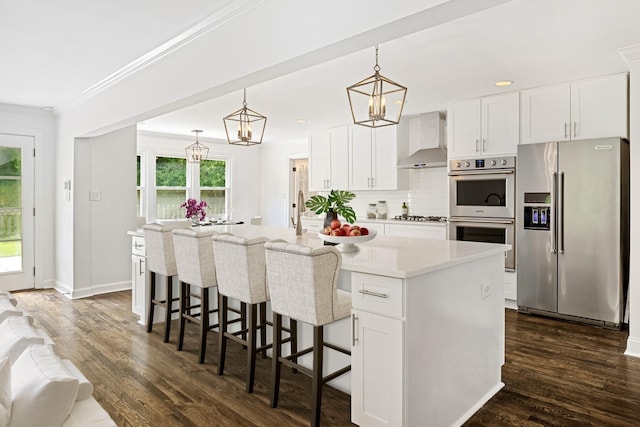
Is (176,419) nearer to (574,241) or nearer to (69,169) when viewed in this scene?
(574,241)

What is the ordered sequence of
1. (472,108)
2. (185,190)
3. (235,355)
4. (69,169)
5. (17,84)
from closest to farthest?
(235,355), (17,84), (472,108), (69,169), (185,190)

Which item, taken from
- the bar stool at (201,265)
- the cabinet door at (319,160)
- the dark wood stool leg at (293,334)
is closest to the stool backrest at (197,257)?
the bar stool at (201,265)

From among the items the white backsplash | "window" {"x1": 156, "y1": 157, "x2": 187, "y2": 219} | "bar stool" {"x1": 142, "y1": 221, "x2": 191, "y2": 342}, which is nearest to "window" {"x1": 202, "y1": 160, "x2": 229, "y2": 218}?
"window" {"x1": 156, "y1": 157, "x2": 187, "y2": 219}

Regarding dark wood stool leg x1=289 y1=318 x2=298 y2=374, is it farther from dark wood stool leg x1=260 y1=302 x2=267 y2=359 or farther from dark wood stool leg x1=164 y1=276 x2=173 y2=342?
dark wood stool leg x1=164 y1=276 x2=173 y2=342

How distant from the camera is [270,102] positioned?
5293 mm

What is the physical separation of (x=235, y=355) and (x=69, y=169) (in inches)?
146

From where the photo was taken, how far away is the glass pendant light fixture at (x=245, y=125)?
392 cm

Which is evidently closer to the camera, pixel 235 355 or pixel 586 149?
pixel 235 355

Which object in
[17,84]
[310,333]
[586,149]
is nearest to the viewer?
[310,333]

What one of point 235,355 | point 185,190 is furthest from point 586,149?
point 185,190

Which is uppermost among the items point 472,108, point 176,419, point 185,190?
point 472,108

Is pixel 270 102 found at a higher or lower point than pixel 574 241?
higher

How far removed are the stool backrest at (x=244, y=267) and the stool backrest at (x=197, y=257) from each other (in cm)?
35

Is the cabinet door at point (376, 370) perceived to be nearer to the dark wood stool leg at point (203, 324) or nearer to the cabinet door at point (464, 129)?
the dark wood stool leg at point (203, 324)
